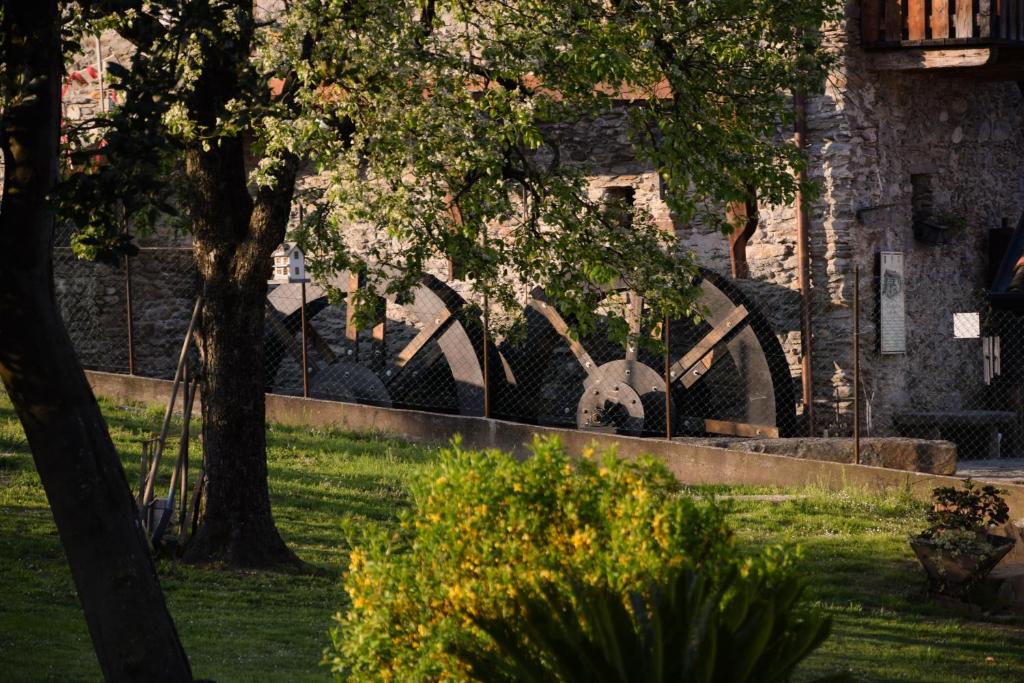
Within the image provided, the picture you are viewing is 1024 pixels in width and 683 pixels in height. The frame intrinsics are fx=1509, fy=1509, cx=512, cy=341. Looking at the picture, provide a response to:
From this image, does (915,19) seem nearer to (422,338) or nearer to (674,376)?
(674,376)

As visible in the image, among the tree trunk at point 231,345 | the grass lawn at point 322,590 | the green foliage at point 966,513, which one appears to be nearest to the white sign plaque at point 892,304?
the grass lawn at point 322,590

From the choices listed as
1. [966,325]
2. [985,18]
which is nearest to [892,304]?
[966,325]

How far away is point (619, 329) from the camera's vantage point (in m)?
9.55

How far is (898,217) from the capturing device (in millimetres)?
16359

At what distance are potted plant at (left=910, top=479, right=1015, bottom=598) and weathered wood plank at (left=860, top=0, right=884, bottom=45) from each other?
269 inches

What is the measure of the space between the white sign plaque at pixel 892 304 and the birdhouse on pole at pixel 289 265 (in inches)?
238

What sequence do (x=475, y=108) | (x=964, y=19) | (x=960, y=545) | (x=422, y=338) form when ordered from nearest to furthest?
(x=475, y=108), (x=960, y=545), (x=964, y=19), (x=422, y=338)

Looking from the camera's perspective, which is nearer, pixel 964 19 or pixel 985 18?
pixel 985 18

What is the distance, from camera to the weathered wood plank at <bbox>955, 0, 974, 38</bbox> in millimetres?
15039

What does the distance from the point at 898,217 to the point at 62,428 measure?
12.2 m

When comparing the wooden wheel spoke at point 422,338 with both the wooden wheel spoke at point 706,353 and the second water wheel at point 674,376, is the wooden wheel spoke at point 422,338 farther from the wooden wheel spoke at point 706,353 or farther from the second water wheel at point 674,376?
the wooden wheel spoke at point 706,353

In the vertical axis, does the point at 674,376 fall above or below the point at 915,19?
below

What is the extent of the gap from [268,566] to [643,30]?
4.23 metres

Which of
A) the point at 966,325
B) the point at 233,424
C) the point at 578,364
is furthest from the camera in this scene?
the point at 578,364
